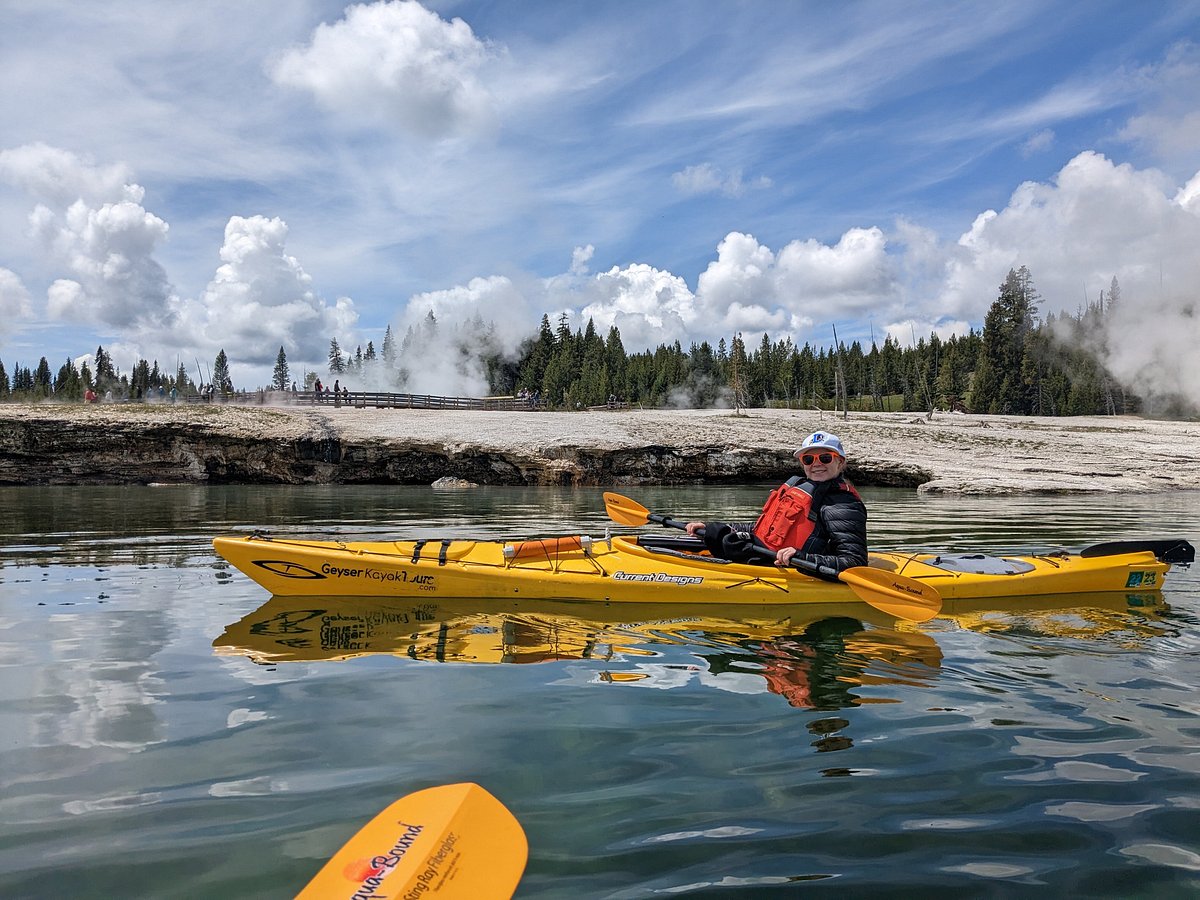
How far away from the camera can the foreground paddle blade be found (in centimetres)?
258

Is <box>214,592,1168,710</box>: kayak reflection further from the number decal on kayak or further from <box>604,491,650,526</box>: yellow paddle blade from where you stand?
<box>604,491,650,526</box>: yellow paddle blade

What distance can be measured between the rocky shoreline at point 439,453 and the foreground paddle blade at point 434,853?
27.2 m

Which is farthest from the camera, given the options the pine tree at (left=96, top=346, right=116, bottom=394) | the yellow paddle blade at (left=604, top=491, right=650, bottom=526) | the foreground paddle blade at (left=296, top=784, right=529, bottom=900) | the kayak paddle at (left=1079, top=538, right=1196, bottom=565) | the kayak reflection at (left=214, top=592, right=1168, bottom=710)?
the pine tree at (left=96, top=346, right=116, bottom=394)

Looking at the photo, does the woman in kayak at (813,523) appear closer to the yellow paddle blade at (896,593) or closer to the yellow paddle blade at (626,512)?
the yellow paddle blade at (896,593)

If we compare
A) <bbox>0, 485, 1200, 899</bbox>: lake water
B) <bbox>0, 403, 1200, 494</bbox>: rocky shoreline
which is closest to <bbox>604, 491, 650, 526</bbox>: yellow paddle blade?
<bbox>0, 485, 1200, 899</bbox>: lake water

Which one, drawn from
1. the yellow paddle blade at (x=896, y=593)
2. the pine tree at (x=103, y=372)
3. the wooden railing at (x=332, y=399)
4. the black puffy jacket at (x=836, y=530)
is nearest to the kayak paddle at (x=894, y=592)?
the yellow paddle blade at (x=896, y=593)

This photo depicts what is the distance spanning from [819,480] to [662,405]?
8691 cm

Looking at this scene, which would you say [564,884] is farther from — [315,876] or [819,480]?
[819,480]

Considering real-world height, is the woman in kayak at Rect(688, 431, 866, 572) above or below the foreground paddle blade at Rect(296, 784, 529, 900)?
above

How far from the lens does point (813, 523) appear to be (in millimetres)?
7801

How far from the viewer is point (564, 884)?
268 cm

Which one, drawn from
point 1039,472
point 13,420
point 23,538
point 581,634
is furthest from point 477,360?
point 581,634

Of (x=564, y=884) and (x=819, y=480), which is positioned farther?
(x=819, y=480)

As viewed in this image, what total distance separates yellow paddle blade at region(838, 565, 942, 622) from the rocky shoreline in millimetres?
23510
